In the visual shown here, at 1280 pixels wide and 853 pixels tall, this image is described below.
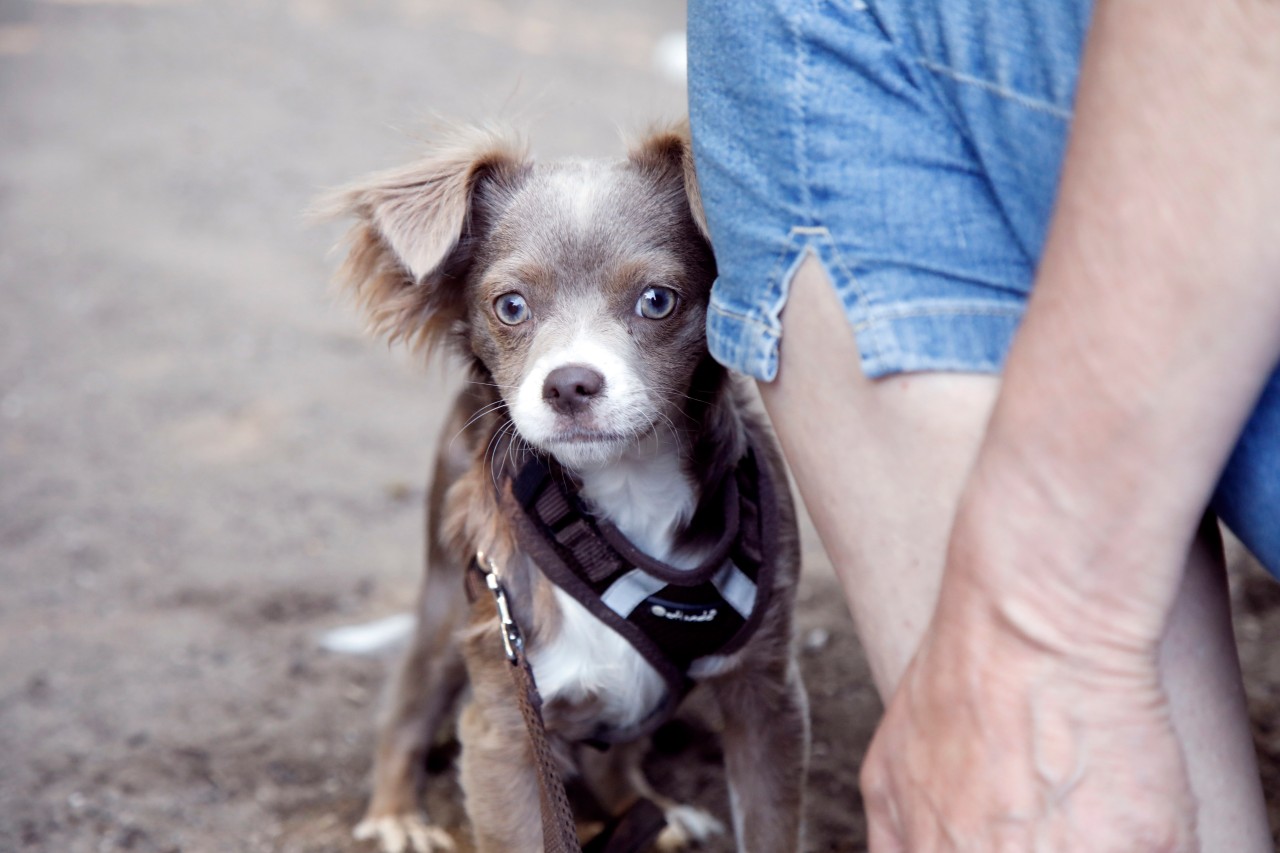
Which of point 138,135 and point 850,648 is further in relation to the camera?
point 138,135

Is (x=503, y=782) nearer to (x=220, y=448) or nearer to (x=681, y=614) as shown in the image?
(x=681, y=614)

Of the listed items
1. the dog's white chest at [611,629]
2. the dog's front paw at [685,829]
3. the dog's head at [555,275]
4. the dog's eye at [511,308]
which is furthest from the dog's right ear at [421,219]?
the dog's front paw at [685,829]

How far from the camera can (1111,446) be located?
1.02m

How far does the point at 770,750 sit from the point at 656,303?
A: 87cm

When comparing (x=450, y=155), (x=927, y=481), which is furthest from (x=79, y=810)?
(x=927, y=481)

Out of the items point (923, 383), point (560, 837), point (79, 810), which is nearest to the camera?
point (923, 383)

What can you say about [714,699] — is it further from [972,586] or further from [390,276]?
[972,586]

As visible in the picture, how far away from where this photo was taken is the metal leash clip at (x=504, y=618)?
6.44 feet

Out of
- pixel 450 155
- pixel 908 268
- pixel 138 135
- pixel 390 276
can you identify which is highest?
pixel 908 268

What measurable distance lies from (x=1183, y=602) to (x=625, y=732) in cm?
121

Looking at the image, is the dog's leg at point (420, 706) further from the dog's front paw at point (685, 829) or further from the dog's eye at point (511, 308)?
the dog's eye at point (511, 308)

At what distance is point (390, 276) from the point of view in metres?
2.27

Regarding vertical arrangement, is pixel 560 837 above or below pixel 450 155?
below

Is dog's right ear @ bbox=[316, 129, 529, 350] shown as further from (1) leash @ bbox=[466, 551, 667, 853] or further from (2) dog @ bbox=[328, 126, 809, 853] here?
(1) leash @ bbox=[466, 551, 667, 853]
